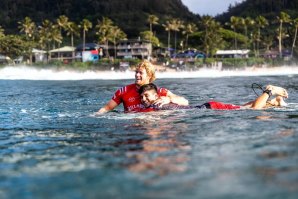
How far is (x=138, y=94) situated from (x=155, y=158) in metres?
5.64

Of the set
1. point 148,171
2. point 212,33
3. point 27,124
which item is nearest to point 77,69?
point 212,33

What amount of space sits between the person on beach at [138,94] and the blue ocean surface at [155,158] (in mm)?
839

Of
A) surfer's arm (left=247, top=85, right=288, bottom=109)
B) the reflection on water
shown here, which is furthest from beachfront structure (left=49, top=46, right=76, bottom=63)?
the reflection on water

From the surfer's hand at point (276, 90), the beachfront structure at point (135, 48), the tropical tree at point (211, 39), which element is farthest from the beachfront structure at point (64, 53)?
the surfer's hand at point (276, 90)

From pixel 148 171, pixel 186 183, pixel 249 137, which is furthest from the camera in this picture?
pixel 249 137

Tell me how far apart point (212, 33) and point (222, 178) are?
11723 centimetres

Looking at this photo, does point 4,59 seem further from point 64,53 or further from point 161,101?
point 161,101

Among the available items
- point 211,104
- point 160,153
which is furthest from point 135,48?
point 160,153

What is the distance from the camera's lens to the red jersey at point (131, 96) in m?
12.1

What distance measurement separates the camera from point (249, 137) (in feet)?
26.8

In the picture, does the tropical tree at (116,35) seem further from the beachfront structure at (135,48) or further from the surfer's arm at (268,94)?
the surfer's arm at (268,94)

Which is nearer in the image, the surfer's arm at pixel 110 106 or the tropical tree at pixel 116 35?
the surfer's arm at pixel 110 106

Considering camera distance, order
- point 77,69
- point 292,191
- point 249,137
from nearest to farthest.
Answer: point 292,191
point 249,137
point 77,69

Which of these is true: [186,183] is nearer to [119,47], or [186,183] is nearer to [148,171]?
[148,171]
